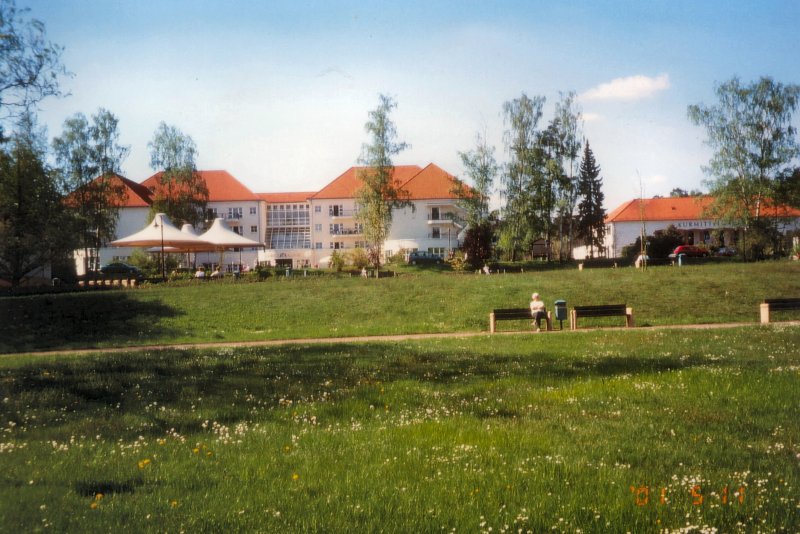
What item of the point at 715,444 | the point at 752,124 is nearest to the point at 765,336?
the point at 715,444

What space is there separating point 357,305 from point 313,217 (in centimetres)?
5715

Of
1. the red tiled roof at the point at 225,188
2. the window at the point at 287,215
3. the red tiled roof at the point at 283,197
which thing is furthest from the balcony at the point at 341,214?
the red tiled roof at the point at 225,188

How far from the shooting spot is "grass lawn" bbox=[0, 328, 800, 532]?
418cm

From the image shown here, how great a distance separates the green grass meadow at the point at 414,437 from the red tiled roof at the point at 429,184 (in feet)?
200

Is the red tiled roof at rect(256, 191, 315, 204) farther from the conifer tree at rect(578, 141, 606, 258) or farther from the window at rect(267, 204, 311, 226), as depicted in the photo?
the conifer tree at rect(578, 141, 606, 258)

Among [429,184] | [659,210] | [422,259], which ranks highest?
[429,184]

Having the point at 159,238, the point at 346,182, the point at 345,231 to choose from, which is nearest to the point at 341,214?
the point at 345,231

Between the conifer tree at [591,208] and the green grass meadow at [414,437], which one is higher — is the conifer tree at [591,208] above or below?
above

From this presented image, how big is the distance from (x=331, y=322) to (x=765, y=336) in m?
13.9

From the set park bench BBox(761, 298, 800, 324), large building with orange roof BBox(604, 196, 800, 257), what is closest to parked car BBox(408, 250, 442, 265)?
large building with orange roof BBox(604, 196, 800, 257)

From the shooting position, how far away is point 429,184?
252 ft

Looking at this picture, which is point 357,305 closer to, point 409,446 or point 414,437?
point 414,437

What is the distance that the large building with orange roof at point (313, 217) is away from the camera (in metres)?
72.2

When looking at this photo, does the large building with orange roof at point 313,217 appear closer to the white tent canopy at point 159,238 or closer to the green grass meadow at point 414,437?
the white tent canopy at point 159,238
